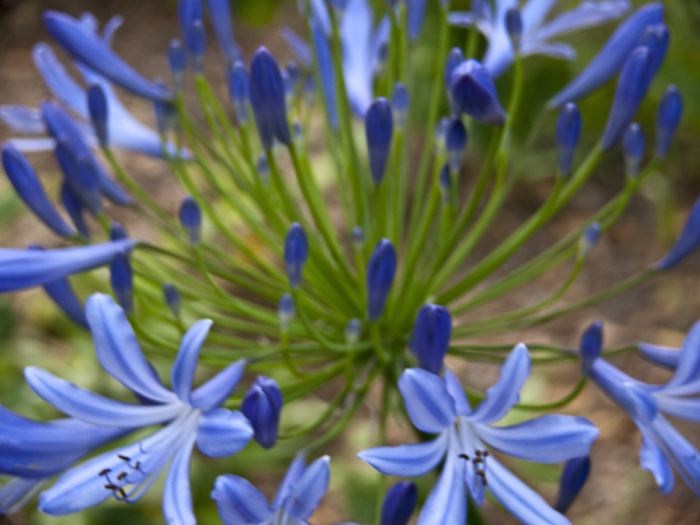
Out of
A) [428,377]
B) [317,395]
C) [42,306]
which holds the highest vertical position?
[428,377]

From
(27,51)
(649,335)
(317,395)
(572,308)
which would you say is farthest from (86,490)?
(27,51)

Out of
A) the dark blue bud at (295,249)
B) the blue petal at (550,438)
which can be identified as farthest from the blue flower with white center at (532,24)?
the blue petal at (550,438)

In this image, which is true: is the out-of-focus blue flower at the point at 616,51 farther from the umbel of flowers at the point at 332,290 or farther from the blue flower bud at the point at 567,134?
the blue flower bud at the point at 567,134

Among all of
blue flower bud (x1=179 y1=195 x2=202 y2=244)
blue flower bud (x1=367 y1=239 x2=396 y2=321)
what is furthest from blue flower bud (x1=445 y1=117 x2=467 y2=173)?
blue flower bud (x1=179 y1=195 x2=202 y2=244)

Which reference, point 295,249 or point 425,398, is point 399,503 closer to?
point 425,398

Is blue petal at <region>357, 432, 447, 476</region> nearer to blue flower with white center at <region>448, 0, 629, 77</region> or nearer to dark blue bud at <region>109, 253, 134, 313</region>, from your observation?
dark blue bud at <region>109, 253, 134, 313</region>

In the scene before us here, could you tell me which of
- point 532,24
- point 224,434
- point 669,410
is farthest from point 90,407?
point 532,24

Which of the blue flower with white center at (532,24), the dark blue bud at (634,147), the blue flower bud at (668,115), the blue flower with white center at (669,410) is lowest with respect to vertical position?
the blue flower with white center at (669,410)

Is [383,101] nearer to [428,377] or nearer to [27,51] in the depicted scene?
[428,377]
